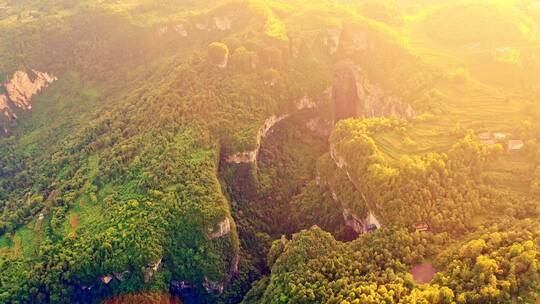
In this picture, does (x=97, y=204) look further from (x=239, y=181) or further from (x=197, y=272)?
(x=239, y=181)

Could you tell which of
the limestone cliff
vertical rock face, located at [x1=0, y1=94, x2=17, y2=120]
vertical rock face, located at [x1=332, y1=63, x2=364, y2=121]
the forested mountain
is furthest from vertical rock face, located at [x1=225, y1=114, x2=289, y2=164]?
vertical rock face, located at [x1=0, y1=94, x2=17, y2=120]

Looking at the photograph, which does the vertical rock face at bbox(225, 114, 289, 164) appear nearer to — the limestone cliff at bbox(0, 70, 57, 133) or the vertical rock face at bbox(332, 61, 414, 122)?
the vertical rock face at bbox(332, 61, 414, 122)

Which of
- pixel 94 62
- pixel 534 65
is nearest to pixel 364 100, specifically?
pixel 534 65

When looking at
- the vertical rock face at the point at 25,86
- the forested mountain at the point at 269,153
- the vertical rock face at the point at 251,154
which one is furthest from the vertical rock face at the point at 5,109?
the vertical rock face at the point at 251,154

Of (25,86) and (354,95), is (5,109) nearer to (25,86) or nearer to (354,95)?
(25,86)

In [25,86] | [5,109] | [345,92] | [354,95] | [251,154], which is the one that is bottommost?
[354,95]

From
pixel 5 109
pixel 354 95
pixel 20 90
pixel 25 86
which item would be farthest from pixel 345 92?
pixel 5 109

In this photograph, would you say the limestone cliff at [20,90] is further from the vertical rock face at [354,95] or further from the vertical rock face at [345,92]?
the vertical rock face at [354,95]
